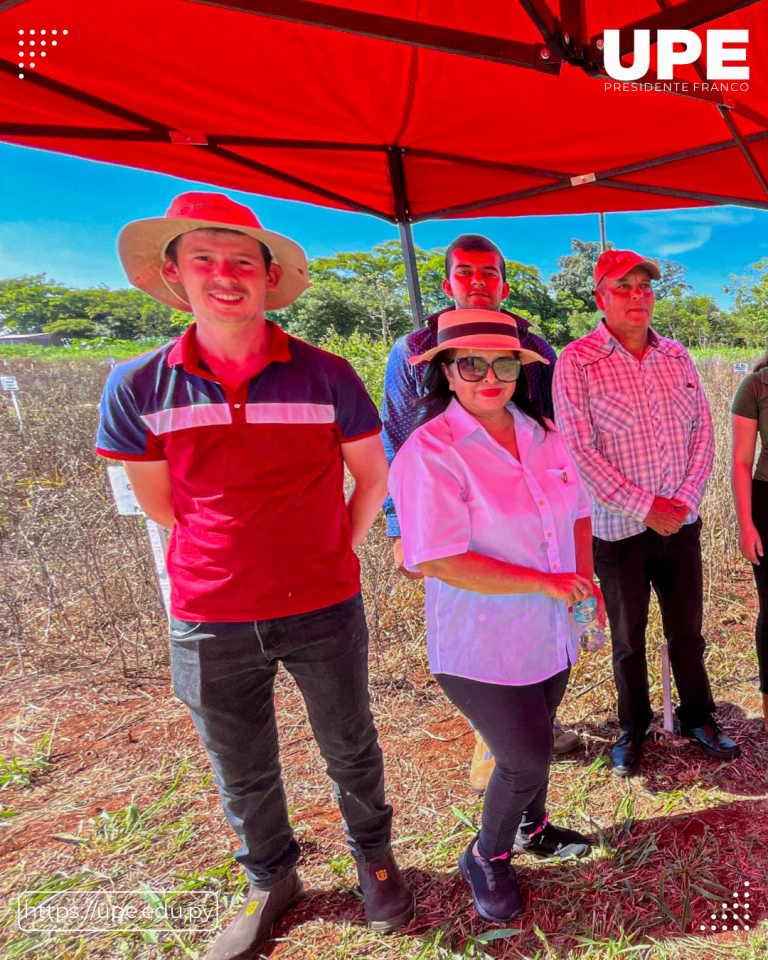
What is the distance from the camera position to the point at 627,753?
2268mm

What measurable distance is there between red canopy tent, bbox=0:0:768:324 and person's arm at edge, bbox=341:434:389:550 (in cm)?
111

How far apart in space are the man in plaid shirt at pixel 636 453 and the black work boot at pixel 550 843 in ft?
1.53

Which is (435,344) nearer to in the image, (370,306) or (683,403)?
(683,403)

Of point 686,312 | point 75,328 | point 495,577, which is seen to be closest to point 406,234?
point 495,577

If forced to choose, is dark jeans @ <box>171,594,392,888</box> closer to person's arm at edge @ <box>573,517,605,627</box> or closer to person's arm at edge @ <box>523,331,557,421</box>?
person's arm at edge @ <box>573,517,605,627</box>

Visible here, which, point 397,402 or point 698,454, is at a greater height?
point 397,402

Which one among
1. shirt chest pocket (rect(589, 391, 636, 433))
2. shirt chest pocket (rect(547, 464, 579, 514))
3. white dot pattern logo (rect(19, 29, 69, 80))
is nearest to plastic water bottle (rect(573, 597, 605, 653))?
shirt chest pocket (rect(547, 464, 579, 514))

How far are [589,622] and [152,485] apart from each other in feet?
4.48

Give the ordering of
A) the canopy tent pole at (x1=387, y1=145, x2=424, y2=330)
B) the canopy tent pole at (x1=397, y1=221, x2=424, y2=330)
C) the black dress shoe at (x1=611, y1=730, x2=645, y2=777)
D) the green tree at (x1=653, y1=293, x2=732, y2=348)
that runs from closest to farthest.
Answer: the black dress shoe at (x1=611, y1=730, x2=645, y2=777) → the canopy tent pole at (x1=387, y1=145, x2=424, y2=330) → the canopy tent pole at (x1=397, y1=221, x2=424, y2=330) → the green tree at (x1=653, y1=293, x2=732, y2=348)

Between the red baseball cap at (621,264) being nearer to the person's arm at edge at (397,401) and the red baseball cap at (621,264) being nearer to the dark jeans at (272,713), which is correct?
the person's arm at edge at (397,401)

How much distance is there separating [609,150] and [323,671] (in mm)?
2868

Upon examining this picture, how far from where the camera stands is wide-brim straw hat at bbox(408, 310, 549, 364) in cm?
147

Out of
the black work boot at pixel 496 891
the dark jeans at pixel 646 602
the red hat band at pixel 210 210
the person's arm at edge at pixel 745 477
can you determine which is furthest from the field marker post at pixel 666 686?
the red hat band at pixel 210 210

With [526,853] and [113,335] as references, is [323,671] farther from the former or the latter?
[113,335]
